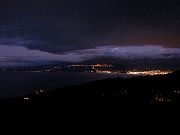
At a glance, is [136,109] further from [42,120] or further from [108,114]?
[42,120]

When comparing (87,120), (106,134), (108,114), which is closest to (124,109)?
(108,114)

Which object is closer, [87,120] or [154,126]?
[154,126]

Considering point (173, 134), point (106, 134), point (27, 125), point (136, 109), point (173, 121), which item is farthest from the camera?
point (136, 109)

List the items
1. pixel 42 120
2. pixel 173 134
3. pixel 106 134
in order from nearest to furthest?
pixel 173 134
pixel 106 134
pixel 42 120

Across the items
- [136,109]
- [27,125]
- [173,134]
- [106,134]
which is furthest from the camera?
[136,109]

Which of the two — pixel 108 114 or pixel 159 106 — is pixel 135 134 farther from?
A: pixel 159 106

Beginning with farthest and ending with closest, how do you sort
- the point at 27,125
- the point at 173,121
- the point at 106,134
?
the point at 27,125
the point at 173,121
the point at 106,134

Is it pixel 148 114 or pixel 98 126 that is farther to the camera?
pixel 148 114

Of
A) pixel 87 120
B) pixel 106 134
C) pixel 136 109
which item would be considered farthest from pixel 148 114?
pixel 106 134
